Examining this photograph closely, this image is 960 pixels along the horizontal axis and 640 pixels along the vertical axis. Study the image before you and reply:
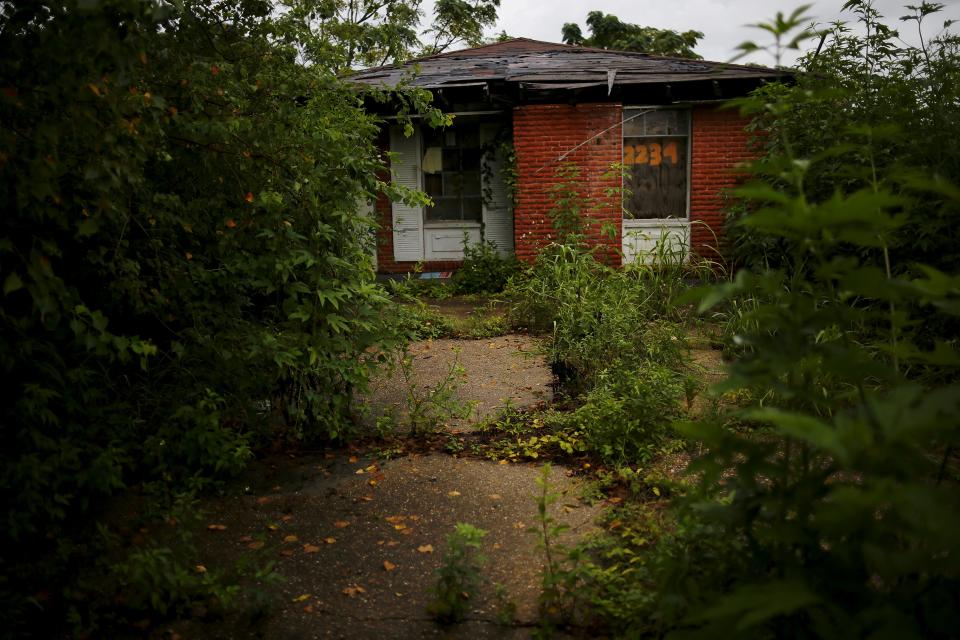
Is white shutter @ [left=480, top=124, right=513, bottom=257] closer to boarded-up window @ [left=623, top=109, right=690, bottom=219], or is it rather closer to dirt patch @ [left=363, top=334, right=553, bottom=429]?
boarded-up window @ [left=623, top=109, right=690, bottom=219]

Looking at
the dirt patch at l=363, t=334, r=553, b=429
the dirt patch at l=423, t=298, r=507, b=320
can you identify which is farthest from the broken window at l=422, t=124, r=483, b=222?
the dirt patch at l=363, t=334, r=553, b=429

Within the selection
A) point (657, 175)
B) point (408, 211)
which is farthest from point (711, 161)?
point (408, 211)

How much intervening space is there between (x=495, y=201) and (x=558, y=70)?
243cm

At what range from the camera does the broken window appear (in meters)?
12.4

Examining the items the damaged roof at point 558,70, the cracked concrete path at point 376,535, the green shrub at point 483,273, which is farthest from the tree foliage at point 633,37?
the cracked concrete path at point 376,535

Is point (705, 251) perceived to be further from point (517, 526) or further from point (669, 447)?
point (517, 526)

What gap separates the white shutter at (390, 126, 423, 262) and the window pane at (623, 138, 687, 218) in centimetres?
363

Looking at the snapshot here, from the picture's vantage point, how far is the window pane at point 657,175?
1153cm

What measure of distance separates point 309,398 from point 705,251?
863 centimetres

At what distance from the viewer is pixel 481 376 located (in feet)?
20.6

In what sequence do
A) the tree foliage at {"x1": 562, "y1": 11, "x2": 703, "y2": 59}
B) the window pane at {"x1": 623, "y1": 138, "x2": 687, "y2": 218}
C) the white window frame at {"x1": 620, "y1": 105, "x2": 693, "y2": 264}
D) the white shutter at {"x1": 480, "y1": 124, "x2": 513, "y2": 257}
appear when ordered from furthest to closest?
the tree foliage at {"x1": 562, "y1": 11, "x2": 703, "y2": 59} → the white shutter at {"x1": 480, "y1": 124, "x2": 513, "y2": 257} → the window pane at {"x1": 623, "y1": 138, "x2": 687, "y2": 218} → the white window frame at {"x1": 620, "y1": 105, "x2": 693, "y2": 264}

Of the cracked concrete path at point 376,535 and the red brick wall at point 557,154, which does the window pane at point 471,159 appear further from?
the cracked concrete path at point 376,535

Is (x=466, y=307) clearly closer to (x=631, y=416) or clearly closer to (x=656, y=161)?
(x=656, y=161)

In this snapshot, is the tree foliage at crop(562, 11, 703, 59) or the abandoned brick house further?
the tree foliage at crop(562, 11, 703, 59)
